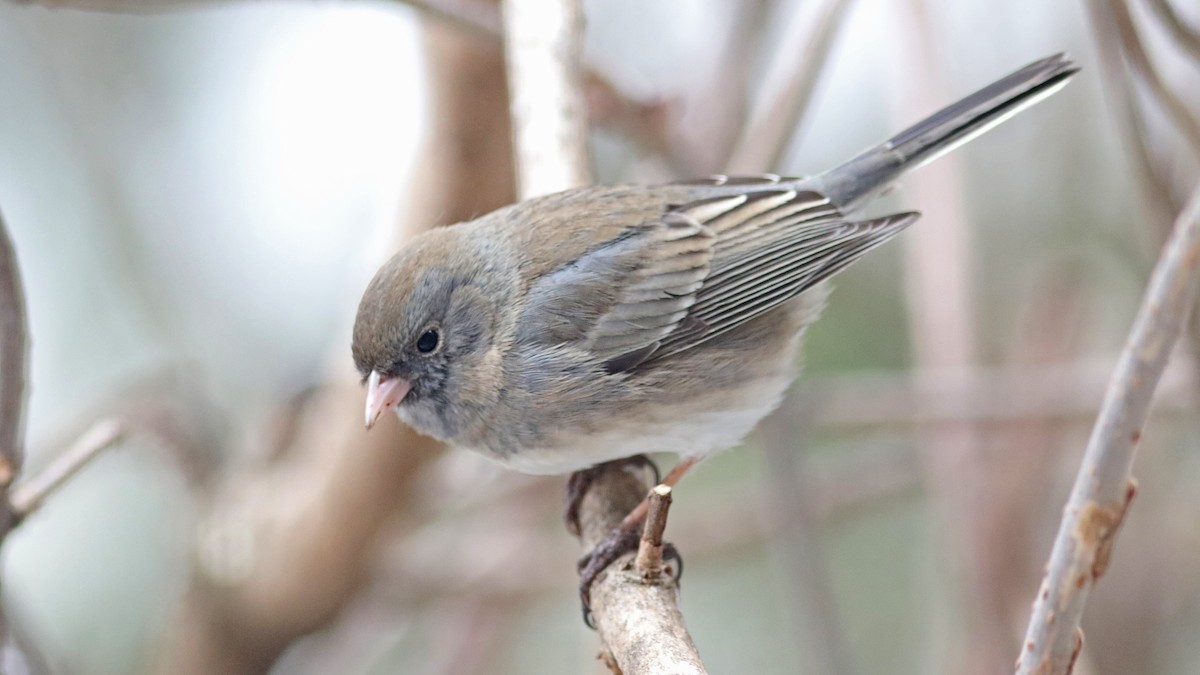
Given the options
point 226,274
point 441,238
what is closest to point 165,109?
point 226,274

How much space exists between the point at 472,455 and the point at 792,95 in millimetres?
1370

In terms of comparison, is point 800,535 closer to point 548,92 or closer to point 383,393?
point 383,393

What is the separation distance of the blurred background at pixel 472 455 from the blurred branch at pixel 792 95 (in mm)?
13

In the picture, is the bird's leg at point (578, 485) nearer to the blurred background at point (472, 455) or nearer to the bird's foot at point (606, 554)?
the bird's foot at point (606, 554)

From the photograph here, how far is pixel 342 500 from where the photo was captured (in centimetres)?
299

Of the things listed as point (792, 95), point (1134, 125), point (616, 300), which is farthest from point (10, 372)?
point (1134, 125)

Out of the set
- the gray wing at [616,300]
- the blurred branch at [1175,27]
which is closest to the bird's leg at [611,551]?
the gray wing at [616,300]

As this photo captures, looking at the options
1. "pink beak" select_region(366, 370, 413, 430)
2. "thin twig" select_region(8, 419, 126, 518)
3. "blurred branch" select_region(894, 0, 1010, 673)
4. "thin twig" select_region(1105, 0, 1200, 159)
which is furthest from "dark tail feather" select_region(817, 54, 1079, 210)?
"thin twig" select_region(8, 419, 126, 518)

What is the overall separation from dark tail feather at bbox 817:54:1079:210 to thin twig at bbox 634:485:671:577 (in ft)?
4.00

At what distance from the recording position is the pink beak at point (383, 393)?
202cm

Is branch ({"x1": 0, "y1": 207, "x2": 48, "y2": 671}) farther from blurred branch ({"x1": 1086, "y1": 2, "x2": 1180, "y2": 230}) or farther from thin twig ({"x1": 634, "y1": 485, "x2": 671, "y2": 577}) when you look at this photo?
blurred branch ({"x1": 1086, "y1": 2, "x2": 1180, "y2": 230})

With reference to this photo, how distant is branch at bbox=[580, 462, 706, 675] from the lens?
4.39 feet

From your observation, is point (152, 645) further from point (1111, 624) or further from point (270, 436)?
point (1111, 624)

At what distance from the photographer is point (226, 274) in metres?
3.94
